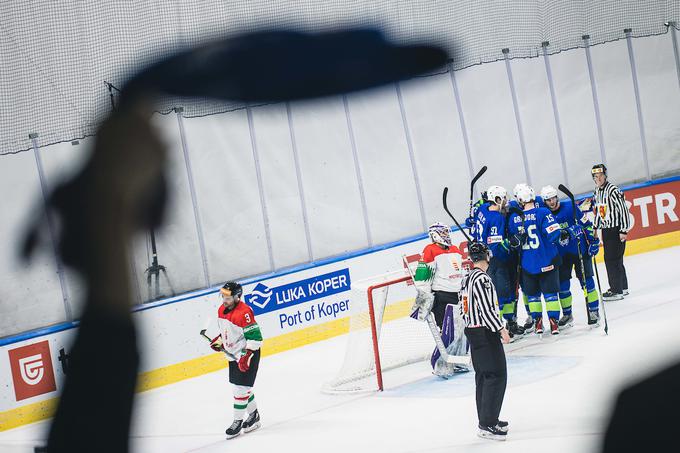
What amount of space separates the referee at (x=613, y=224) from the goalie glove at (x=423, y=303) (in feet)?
7.45

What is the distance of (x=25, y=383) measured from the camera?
20.9ft

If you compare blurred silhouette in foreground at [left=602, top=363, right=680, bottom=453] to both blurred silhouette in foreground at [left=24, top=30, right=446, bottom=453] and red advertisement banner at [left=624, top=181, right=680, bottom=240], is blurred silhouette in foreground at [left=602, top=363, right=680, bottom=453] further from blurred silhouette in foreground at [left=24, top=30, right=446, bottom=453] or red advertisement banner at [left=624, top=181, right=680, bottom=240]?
red advertisement banner at [left=624, top=181, right=680, bottom=240]

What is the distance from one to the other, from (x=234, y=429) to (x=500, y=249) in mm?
2572

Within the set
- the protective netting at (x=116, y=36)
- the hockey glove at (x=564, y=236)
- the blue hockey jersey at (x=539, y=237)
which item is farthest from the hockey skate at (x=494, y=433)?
the protective netting at (x=116, y=36)

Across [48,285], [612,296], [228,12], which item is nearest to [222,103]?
[228,12]

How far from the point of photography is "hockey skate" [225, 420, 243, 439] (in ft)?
18.3

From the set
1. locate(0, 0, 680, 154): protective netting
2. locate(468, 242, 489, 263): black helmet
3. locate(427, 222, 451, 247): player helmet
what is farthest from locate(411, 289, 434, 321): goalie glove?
locate(0, 0, 680, 154): protective netting

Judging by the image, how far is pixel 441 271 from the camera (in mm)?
6359

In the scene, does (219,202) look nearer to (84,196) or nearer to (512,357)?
(84,196)

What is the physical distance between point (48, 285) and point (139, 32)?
40 cm

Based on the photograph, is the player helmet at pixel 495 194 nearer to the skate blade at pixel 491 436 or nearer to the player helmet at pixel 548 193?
the player helmet at pixel 548 193

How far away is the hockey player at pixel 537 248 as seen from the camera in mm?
6770

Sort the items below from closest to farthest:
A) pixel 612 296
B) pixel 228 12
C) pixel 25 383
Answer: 1. pixel 228 12
2. pixel 25 383
3. pixel 612 296

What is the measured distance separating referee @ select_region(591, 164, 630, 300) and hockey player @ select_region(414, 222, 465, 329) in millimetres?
2012
